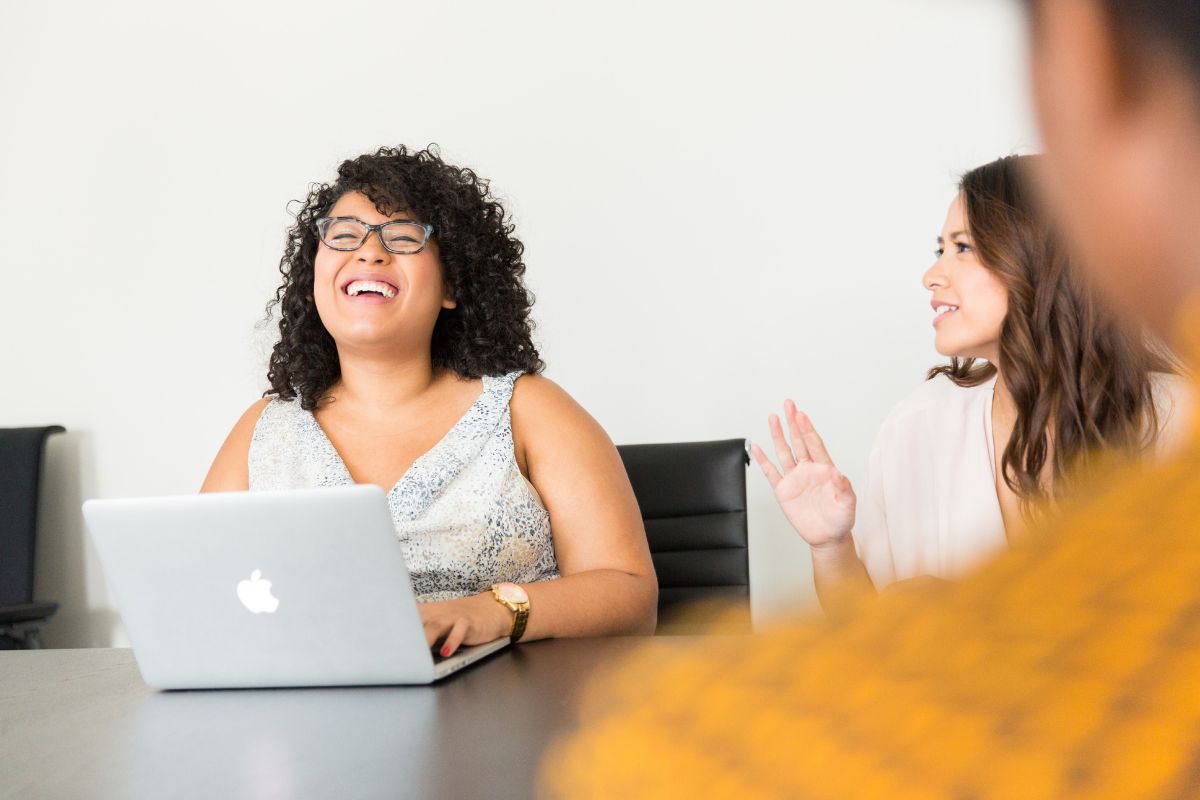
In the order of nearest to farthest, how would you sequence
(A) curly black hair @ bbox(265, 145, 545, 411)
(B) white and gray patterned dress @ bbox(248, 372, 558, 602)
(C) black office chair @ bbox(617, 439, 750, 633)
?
(B) white and gray patterned dress @ bbox(248, 372, 558, 602), (A) curly black hair @ bbox(265, 145, 545, 411), (C) black office chair @ bbox(617, 439, 750, 633)

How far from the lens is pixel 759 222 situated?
116 inches

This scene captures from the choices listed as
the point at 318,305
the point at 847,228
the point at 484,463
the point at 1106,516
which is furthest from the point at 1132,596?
the point at 847,228

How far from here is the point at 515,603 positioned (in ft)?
4.83

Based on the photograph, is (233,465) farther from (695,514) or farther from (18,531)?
(18,531)

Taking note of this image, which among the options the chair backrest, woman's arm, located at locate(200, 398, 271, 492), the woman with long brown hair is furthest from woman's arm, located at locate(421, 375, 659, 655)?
the chair backrest

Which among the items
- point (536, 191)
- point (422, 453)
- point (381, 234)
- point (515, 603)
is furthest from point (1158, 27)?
point (536, 191)

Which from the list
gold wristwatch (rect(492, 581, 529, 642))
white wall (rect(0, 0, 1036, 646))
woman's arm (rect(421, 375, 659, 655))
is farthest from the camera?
white wall (rect(0, 0, 1036, 646))

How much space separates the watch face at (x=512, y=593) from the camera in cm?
147

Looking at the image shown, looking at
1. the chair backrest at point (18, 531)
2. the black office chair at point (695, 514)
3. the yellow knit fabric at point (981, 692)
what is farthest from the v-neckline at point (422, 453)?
the yellow knit fabric at point (981, 692)

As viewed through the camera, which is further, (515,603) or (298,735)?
(515,603)

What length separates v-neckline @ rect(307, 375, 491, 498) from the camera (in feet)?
6.26

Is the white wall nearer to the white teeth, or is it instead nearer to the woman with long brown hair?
the woman with long brown hair

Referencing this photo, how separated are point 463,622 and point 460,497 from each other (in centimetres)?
54

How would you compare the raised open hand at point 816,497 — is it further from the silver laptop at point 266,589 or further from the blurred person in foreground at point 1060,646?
the blurred person in foreground at point 1060,646
